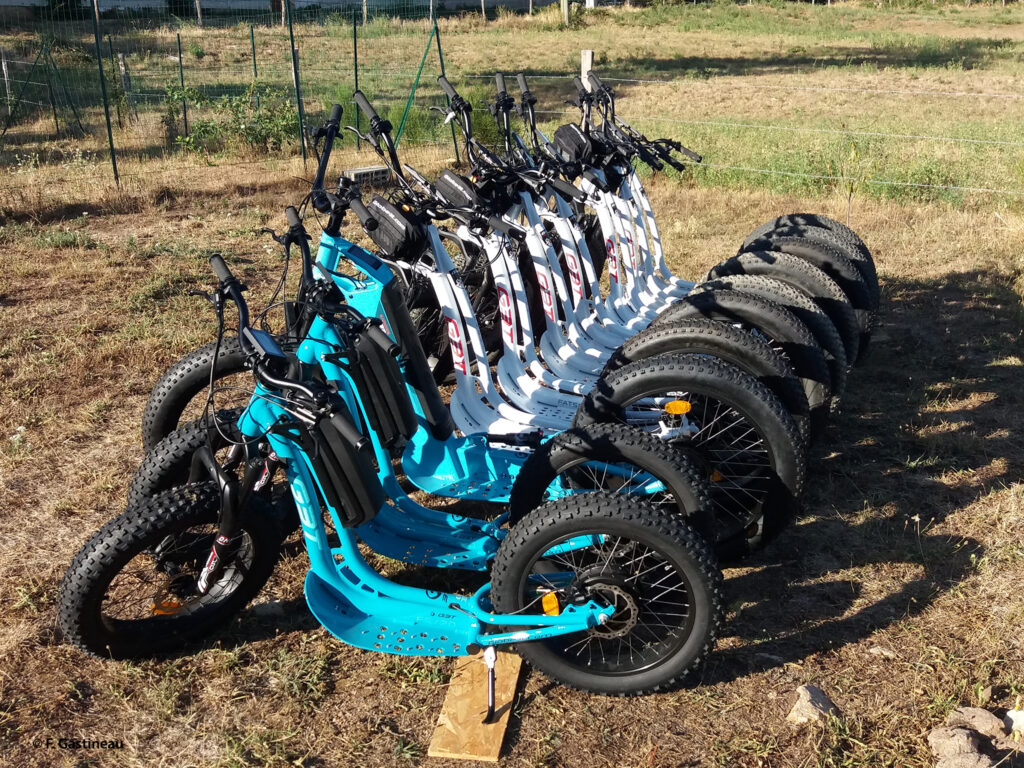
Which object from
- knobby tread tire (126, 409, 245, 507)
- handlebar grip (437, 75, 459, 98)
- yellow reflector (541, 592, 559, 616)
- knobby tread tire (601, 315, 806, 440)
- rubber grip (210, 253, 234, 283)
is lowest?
yellow reflector (541, 592, 559, 616)

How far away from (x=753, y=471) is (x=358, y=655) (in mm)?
1693

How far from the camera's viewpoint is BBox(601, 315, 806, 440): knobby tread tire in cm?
357

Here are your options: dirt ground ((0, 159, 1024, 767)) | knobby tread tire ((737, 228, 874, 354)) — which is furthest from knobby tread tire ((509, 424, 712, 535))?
knobby tread tire ((737, 228, 874, 354))

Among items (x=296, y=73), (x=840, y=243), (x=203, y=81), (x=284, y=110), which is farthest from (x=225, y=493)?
(x=203, y=81)

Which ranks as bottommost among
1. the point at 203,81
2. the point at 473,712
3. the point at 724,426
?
the point at 473,712

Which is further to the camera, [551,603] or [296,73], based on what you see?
[296,73]

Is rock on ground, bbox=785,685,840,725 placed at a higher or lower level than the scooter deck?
lower

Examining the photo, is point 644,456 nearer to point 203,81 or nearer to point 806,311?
point 806,311

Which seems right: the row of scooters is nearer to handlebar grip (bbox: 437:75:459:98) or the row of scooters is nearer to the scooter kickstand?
the scooter kickstand

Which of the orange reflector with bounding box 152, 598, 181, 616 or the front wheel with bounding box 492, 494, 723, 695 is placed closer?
the front wheel with bounding box 492, 494, 723, 695

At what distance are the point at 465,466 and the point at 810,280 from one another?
2.06m

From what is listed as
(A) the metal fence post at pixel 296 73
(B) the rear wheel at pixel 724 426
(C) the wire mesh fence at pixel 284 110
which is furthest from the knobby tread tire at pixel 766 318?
(A) the metal fence post at pixel 296 73

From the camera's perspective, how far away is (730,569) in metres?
3.72

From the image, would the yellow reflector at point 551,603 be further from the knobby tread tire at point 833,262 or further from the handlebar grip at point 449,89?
the handlebar grip at point 449,89
